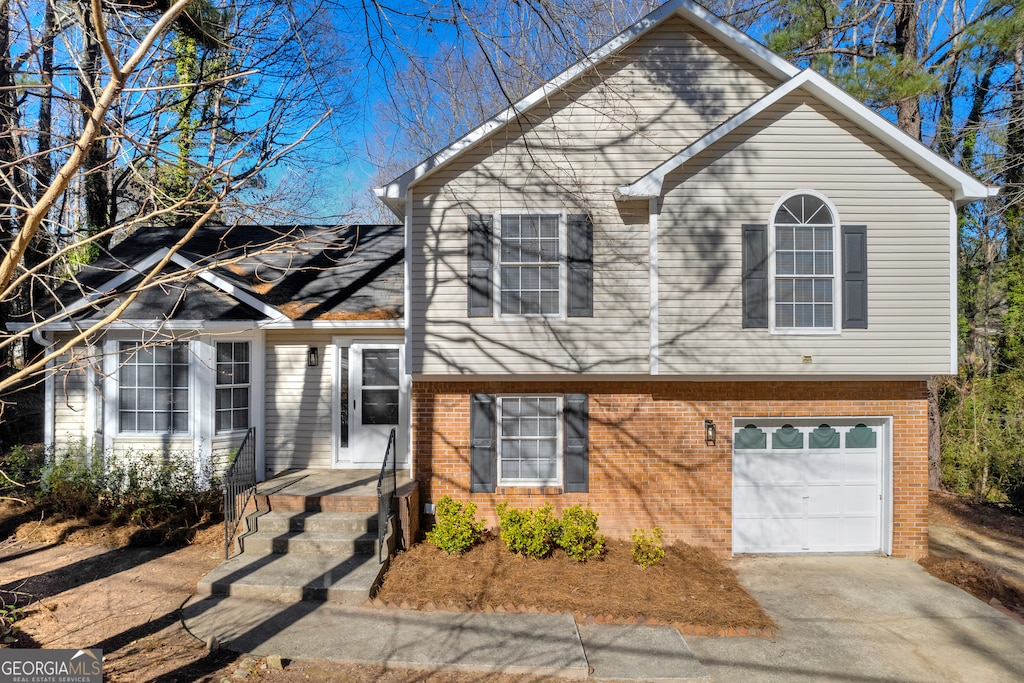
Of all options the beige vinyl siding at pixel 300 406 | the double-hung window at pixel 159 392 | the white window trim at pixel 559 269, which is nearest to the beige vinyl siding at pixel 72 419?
the double-hung window at pixel 159 392

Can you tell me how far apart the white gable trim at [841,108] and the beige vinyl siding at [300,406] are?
242 inches


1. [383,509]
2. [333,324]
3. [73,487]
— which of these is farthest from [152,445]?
[383,509]

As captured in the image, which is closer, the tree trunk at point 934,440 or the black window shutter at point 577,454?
the black window shutter at point 577,454

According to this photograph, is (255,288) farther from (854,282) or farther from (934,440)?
(934,440)

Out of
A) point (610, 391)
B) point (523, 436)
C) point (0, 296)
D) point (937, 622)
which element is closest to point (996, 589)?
point (937, 622)

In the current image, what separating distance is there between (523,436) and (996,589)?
22.8 feet

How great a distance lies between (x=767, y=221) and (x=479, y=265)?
4268 mm

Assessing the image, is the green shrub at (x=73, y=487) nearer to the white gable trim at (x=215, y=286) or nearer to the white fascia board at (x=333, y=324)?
the white gable trim at (x=215, y=286)

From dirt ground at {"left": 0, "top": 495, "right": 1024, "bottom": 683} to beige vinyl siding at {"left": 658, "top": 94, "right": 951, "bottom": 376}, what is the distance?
126 inches

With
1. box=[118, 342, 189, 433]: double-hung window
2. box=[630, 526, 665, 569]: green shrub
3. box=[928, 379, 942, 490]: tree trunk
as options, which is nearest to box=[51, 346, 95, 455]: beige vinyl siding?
box=[118, 342, 189, 433]: double-hung window

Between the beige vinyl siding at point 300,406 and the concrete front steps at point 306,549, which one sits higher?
the beige vinyl siding at point 300,406

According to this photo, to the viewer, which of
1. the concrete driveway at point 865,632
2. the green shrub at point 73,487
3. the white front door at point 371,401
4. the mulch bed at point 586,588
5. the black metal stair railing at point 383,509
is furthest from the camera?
the white front door at point 371,401

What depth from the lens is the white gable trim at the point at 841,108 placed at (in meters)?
8.16

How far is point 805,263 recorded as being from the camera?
854 centimetres
